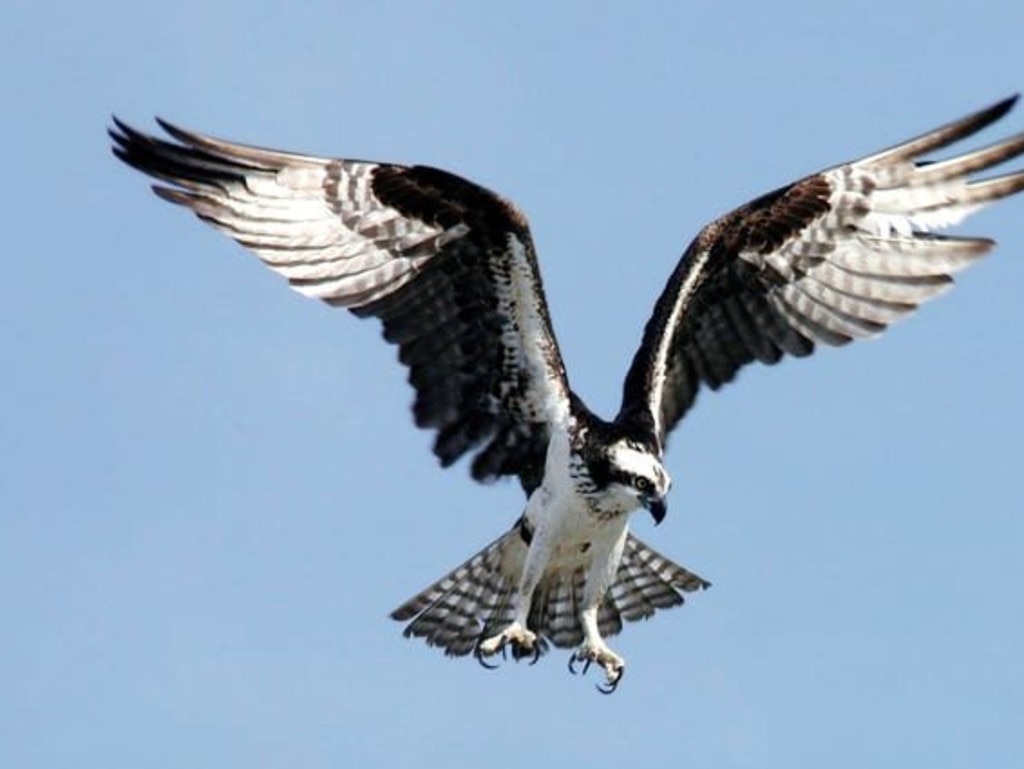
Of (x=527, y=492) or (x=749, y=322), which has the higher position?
(x=749, y=322)

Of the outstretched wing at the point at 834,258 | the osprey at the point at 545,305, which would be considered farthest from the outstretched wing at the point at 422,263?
the outstretched wing at the point at 834,258

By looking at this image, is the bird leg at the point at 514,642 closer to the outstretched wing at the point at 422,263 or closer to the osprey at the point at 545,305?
the osprey at the point at 545,305

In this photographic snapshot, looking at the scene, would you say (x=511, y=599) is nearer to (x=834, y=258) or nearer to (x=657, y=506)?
(x=657, y=506)

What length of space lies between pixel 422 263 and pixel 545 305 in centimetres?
68

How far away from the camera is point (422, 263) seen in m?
15.6

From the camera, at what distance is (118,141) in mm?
15125

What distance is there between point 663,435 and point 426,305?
1671mm

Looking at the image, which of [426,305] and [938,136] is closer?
[426,305]

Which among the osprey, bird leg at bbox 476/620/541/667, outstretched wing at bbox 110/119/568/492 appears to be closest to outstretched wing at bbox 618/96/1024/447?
the osprey

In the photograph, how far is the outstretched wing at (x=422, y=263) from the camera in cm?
1542

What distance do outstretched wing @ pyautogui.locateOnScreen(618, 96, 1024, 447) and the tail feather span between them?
2.56 ft

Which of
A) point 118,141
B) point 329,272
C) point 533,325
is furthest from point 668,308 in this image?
point 118,141

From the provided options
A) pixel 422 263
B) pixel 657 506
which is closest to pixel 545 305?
pixel 422 263

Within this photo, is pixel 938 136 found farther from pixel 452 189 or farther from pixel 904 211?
pixel 452 189
